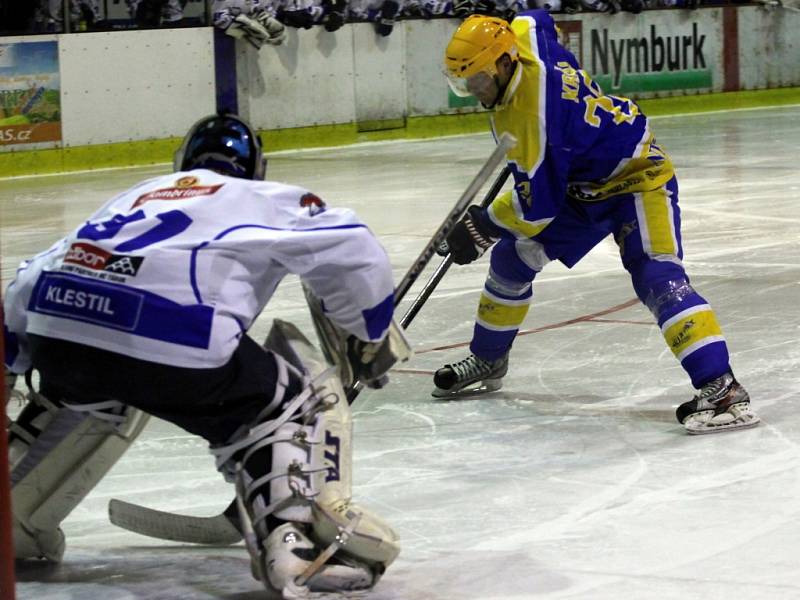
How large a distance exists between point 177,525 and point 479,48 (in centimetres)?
171

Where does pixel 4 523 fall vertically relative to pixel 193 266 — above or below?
below

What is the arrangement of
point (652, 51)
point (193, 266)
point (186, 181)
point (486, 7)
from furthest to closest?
point (652, 51) → point (486, 7) → point (186, 181) → point (193, 266)

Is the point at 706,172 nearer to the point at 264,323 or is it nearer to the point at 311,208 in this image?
the point at 264,323

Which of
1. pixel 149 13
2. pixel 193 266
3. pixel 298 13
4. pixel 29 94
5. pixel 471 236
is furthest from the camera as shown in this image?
pixel 298 13

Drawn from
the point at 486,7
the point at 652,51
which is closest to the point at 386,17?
the point at 486,7

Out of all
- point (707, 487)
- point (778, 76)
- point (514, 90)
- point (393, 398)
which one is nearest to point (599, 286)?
point (393, 398)

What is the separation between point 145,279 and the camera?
113 inches

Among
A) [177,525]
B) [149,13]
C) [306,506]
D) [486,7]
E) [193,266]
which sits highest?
[149,13]

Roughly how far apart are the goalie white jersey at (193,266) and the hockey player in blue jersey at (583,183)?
1.67m

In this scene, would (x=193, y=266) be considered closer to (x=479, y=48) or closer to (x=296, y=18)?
(x=479, y=48)

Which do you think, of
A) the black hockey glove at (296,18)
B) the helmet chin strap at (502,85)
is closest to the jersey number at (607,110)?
the helmet chin strap at (502,85)

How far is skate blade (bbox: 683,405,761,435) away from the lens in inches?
178

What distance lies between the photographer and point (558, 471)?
4.17m

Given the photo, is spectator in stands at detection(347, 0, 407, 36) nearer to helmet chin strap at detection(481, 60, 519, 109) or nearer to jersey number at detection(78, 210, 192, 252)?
helmet chin strap at detection(481, 60, 519, 109)
